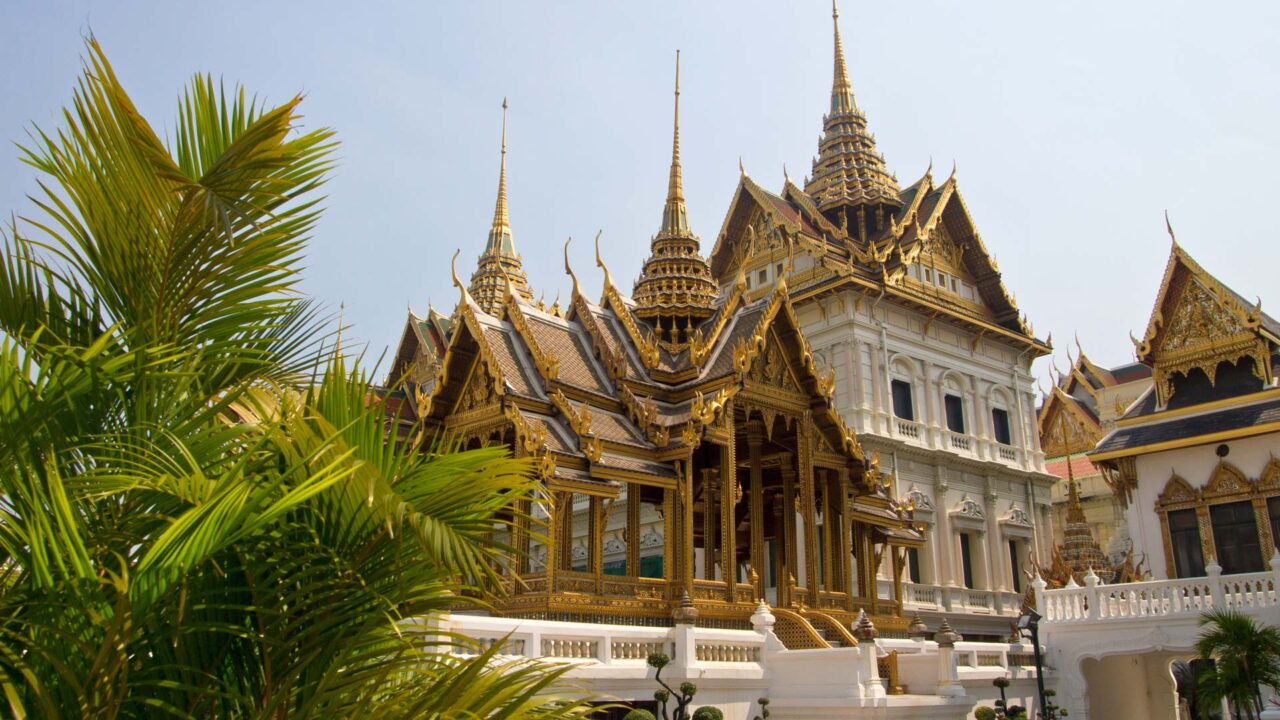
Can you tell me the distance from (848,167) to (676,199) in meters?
24.1

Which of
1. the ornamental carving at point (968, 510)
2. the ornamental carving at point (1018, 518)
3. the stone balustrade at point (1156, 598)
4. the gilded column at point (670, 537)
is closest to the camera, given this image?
the gilded column at point (670, 537)

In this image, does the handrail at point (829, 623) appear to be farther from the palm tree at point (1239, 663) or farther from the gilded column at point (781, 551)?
the palm tree at point (1239, 663)

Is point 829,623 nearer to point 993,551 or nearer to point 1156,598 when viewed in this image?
point 1156,598

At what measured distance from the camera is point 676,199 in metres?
14.9

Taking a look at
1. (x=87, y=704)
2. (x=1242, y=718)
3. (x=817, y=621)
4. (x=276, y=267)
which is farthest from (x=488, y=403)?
(x=1242, y=718)

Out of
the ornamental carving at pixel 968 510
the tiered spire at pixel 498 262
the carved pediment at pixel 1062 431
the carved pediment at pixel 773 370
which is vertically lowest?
the carved pediment at pixel 773 370

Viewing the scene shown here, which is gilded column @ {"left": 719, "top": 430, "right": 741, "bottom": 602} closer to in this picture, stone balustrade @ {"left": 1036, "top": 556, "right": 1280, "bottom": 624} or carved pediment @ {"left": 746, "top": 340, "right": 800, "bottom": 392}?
carved pediment @ {"left": 746, "top": 340, "right": 800, "bottom": 392}

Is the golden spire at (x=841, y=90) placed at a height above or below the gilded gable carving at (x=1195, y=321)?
above

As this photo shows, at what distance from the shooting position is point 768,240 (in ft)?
115

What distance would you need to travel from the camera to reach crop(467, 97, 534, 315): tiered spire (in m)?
37.8

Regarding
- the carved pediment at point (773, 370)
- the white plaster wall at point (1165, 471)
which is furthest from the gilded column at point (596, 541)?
the white plaster wall at point (1165, 471)

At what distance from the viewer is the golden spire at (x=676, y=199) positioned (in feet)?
48.0

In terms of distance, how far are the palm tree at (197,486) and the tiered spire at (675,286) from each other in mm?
10074

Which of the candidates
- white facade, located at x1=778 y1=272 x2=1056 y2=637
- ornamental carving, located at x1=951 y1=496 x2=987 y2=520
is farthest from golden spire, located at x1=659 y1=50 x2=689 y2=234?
ornamental carving, located at x1=951 y1=496 x2=987 y2=520
